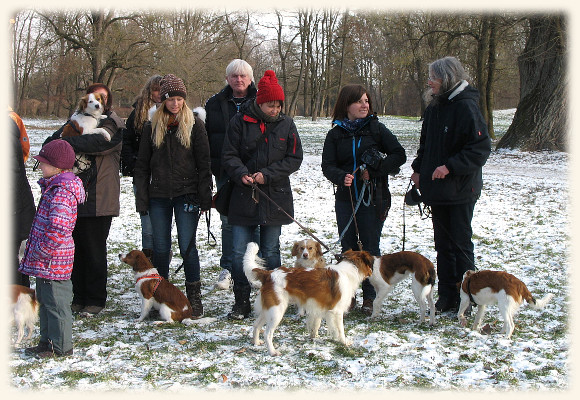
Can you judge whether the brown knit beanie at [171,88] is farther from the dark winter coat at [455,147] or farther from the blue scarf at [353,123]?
the dark winter coat at [455,147]

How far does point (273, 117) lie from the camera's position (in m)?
4.78

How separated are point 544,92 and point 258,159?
1524 cm

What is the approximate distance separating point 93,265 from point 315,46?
44.6 m

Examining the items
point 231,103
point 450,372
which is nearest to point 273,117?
point 231,103

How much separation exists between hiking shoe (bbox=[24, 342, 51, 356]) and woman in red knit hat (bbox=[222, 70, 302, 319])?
1643 millimetres

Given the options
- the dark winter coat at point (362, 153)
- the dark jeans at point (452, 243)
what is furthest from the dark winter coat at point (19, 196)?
the dark jeans at point (452, 243)

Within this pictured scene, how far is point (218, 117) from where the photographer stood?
18.2 feet

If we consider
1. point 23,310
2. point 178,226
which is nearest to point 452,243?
point 178,226

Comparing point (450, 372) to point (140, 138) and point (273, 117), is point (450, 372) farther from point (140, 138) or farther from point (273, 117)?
point (140, 138)

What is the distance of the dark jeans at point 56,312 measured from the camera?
12.7ft

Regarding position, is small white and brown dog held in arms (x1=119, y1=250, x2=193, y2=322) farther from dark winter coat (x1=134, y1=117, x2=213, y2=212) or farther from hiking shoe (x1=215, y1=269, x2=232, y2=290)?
hiking shoe (x1=215, y1=269, x2=232, y2=290)

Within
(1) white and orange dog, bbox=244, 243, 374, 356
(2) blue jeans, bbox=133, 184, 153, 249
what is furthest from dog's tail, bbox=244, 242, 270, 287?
(2) blue jeans, bbox=133, 184, 153, 249

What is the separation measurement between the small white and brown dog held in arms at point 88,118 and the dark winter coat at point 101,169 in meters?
0.06

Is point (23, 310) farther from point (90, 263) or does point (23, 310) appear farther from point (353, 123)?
point (353, 123)
